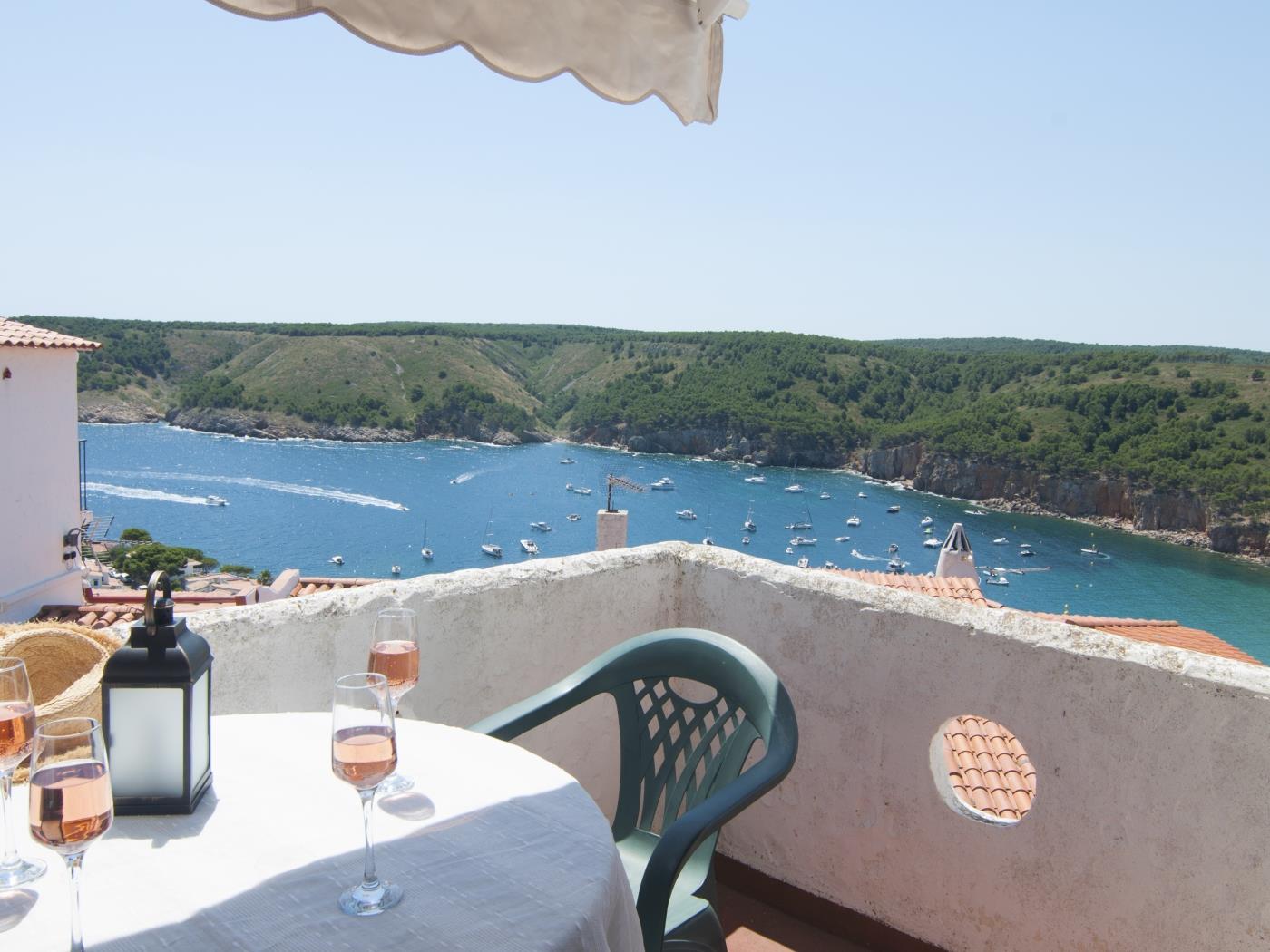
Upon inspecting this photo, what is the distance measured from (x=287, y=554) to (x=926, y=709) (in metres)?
48.2

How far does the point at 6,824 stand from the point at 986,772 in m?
2.59

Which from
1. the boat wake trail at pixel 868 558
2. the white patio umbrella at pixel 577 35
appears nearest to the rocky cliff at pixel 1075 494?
the boat wake trail at pixel 868 558

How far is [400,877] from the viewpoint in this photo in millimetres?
946

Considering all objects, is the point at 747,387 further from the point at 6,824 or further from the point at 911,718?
the point at 6,824

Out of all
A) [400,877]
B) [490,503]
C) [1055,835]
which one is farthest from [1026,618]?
[490,503]

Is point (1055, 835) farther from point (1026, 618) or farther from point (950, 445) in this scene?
point (950, 445)

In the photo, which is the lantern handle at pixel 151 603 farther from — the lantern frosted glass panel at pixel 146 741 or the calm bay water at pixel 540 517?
the calm bay water at pixel 540 517

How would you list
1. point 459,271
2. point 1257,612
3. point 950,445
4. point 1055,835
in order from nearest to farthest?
1. point 1055,835
2. point 1257,612
3. point 459,271
4. point 950,445

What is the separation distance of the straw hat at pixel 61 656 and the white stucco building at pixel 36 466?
1346 centimetres

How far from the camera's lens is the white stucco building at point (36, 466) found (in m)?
12.8

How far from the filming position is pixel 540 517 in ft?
181

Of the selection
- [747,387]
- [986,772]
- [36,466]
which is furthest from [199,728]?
[747,387]

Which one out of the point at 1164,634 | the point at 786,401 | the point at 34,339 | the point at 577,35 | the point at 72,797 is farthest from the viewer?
the point at 786,401

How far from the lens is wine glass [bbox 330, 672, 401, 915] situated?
0.89 metres
